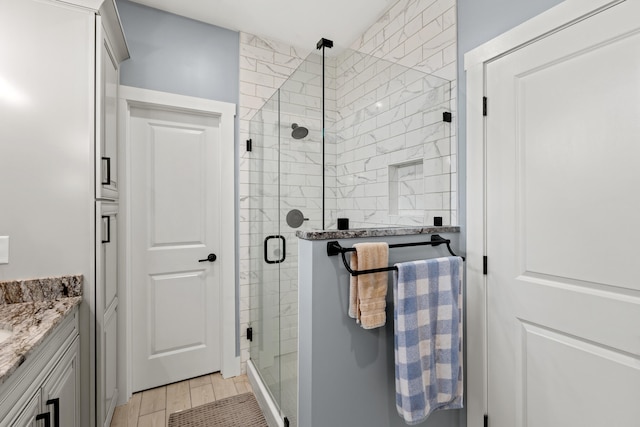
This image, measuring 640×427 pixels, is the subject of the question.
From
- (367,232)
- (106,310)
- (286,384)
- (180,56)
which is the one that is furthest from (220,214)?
(367,232)

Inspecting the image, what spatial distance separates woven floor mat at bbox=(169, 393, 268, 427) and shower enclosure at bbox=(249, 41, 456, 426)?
19cm

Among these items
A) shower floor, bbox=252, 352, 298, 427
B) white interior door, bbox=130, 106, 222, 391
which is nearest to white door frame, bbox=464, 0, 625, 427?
shower floor, bbox=252, 352, 298, 427

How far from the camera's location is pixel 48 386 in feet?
3.62

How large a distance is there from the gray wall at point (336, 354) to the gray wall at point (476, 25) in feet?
2.05

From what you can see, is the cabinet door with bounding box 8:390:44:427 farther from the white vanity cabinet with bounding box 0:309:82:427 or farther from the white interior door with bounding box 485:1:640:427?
the white interior door with bounding box 485:1:640:427

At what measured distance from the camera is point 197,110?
2344mm

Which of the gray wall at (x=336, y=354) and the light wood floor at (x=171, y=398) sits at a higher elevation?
the gray wall at (x=336, y=354)

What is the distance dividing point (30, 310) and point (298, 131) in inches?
57.1

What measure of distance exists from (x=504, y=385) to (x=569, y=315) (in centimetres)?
49

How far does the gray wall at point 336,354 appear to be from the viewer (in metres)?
1.28

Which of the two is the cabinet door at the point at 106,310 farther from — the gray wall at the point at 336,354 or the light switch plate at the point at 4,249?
the gray wall at the point at 336,354

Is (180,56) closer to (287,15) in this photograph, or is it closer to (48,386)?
(287,15)

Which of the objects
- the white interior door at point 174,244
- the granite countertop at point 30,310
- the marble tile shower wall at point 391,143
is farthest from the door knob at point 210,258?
the marble tile shower wall at point 391,143

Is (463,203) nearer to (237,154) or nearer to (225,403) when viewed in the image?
(237,154)
